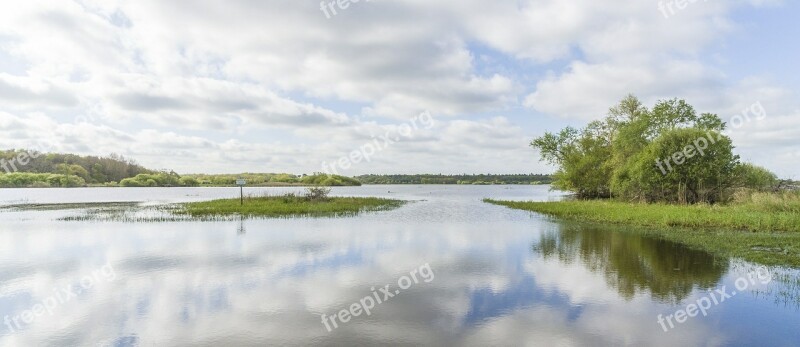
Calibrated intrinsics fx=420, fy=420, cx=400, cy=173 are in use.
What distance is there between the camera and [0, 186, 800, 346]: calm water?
9086 mm

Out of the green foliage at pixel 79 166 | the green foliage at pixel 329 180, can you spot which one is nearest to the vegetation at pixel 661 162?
the green foliage at pixel 329 180

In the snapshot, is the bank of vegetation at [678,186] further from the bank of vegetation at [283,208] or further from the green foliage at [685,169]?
the bank of vegetation at [283,208]

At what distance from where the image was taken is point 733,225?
25.2 m

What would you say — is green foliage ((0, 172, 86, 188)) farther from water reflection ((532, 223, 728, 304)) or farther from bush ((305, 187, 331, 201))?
water reflection ((532, 223, 728, 304))

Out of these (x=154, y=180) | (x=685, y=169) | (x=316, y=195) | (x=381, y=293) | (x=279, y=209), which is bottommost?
(x=381, y=293)

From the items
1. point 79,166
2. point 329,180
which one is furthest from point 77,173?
point 329,180

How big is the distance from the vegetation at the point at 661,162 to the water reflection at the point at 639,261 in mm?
18684

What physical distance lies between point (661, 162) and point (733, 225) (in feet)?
49.8

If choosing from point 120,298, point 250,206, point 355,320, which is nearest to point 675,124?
point 250,206

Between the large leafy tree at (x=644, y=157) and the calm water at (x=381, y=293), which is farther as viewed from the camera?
the large leafy tree at (x=644, y=157)

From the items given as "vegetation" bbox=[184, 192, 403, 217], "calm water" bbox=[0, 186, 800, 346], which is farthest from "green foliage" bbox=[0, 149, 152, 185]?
"calm water" bbox=[0, 186, 800, 346]

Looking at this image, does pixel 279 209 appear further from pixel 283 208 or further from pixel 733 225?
pixel 733 225

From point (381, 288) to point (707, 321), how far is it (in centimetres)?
844

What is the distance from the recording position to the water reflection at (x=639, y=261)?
42.2 feet
